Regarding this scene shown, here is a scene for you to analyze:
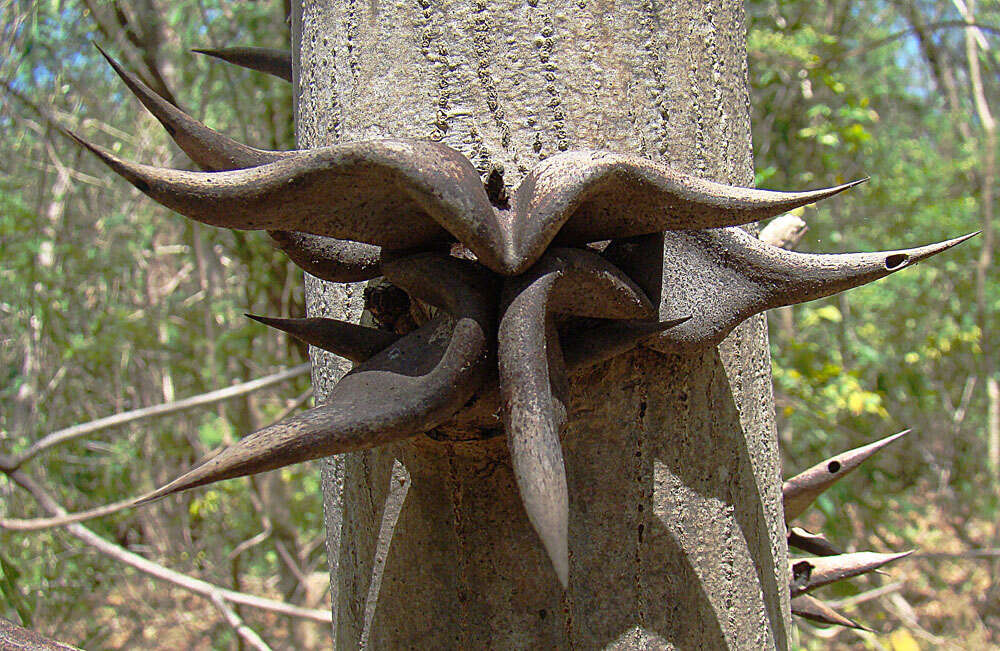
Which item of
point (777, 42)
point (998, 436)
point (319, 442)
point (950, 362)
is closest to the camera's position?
point (319, 442)

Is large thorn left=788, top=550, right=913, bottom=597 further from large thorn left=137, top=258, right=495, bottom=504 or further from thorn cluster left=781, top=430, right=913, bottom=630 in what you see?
large thorn left=137, top=258, right=495, bottom=504

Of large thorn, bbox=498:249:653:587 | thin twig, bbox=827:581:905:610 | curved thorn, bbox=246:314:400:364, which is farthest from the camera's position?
thin twig, bbox=827:581:905:610

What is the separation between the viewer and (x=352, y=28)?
508 millimetres

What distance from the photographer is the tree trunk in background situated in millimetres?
456

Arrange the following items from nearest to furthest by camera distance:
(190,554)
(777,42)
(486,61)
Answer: (486,61) → (777,42) → (190,554)

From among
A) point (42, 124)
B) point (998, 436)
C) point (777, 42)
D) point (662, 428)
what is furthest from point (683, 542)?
point (998, 436)

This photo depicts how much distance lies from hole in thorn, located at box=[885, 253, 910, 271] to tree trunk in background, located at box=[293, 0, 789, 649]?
4.0 inches

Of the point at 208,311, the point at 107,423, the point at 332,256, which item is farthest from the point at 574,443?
the point at 208,311

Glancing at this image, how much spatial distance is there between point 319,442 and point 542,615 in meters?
0.18

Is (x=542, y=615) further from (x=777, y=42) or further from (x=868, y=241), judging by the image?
(x=868, y=241)

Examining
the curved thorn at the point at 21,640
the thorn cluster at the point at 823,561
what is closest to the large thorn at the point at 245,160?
the curved thorn at the point at 21,640

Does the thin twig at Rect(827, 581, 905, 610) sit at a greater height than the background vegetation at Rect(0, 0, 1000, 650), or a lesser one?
lesser

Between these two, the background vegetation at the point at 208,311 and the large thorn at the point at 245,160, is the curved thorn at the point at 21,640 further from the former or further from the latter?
the background vegetation at the point at 208,311

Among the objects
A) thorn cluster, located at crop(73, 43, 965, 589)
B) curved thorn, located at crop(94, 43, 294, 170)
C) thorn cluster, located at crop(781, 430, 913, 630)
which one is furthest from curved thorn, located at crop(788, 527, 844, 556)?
curved thorn, located at crop(94, 43, 294, 170)
